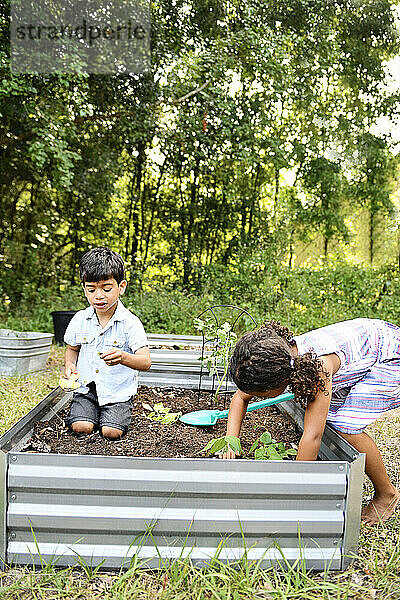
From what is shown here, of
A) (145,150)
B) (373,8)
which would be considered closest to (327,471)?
(145,150)

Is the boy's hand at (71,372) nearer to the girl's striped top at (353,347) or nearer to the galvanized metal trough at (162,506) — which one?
the galvanized metal trough at (162,506)

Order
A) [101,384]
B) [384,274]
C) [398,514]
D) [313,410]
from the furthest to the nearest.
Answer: [384,274] < [101,384] < [398,514] < [313,410]

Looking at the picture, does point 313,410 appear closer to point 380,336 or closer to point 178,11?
point 380,336

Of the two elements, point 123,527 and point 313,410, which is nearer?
point 123,527

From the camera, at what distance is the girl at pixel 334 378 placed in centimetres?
197

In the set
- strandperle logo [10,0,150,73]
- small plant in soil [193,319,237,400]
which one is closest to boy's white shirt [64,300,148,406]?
small plant in soil [193,319,237,400]

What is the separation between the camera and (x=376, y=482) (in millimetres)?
2209

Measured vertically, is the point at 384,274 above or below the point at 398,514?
above

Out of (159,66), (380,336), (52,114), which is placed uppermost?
(159,66)

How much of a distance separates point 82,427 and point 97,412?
0.17m

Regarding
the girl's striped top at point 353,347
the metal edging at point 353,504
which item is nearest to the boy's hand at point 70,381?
the girl's striped top at point 353,347

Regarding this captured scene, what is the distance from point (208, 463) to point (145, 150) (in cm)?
761

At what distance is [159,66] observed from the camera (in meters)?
7.72

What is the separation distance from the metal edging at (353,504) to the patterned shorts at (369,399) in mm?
366
